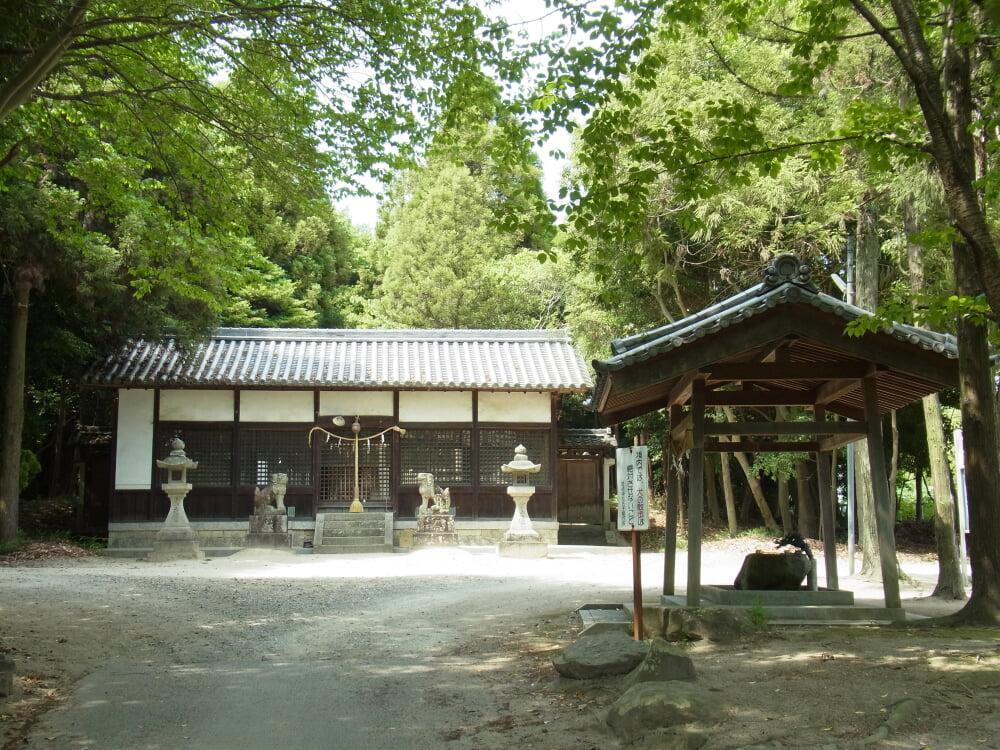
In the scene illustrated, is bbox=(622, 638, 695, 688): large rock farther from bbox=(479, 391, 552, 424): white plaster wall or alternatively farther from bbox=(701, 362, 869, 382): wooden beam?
bbox=(479, 391, 552, 424): white plaster wall

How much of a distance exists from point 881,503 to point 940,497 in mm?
3907

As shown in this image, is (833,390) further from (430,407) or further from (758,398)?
(430,407)

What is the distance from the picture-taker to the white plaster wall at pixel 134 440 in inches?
767

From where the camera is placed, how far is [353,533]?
62.7ft

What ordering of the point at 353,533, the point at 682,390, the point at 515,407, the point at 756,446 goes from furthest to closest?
the point at 515,407 < the point at 353,533 < the point at 756,446 < the point at 682,390

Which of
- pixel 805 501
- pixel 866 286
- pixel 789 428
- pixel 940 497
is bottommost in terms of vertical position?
pixel 805 501

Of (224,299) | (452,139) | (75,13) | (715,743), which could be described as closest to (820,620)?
(715,743)

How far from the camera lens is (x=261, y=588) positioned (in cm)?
1206

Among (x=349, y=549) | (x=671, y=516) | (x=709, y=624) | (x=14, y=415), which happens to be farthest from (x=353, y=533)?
(x=709, y=624)

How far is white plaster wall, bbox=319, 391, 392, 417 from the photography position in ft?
66.5

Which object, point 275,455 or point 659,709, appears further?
point 275,455

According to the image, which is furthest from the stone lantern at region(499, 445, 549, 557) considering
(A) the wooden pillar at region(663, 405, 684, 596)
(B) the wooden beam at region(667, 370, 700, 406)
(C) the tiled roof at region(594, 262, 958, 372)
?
(C) the tiled roof at region(594, 262, 958, 372)

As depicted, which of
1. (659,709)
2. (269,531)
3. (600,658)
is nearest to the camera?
(659,709)

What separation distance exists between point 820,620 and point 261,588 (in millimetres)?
7912
